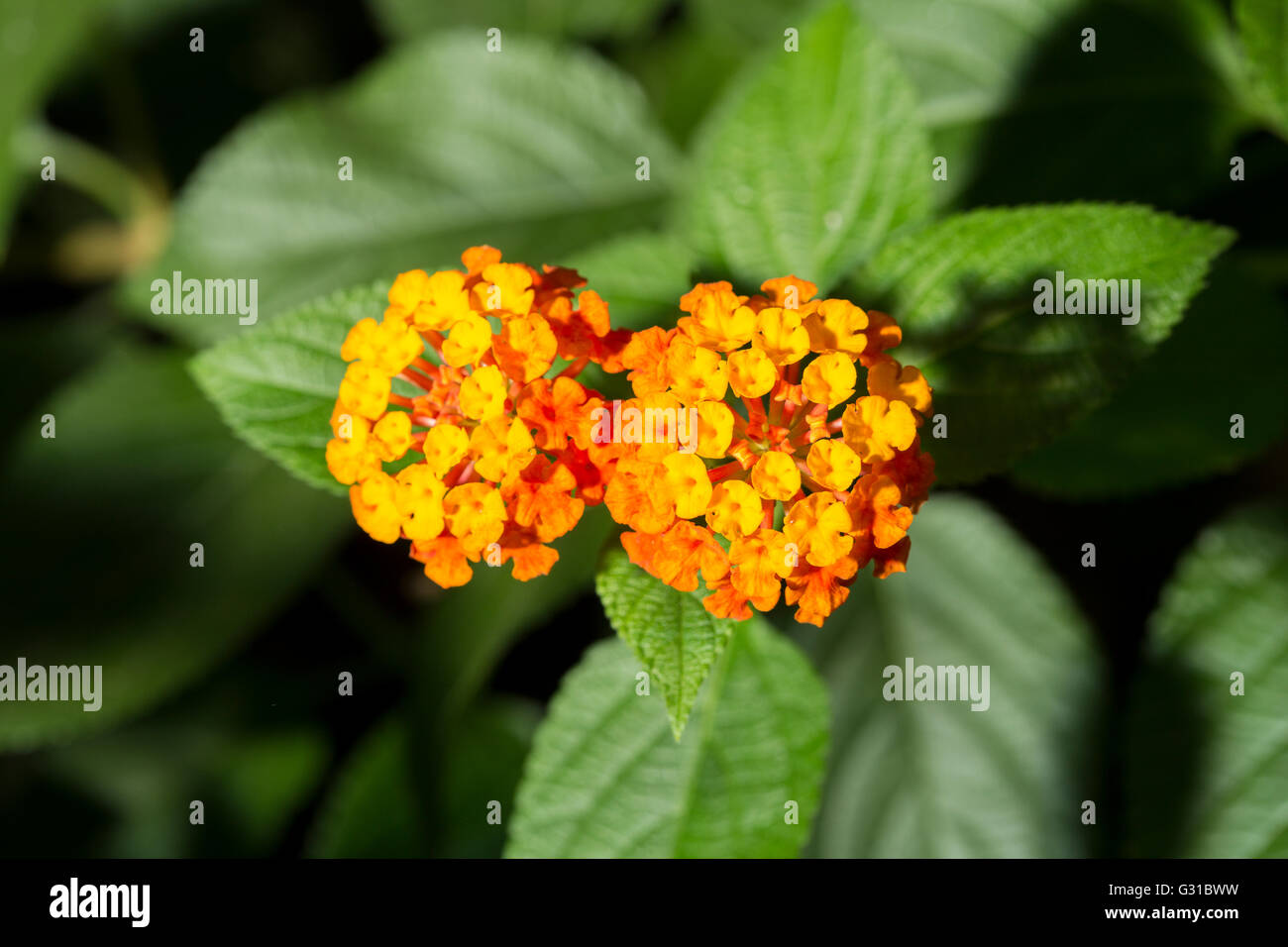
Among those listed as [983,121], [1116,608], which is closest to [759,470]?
[983,121]

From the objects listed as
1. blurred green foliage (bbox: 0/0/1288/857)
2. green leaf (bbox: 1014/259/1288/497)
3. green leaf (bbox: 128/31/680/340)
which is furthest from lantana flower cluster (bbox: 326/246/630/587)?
green leaf (bbox: 128/31/680/340)

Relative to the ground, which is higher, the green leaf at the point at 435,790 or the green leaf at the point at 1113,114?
the green leaf at the point at 1113,114

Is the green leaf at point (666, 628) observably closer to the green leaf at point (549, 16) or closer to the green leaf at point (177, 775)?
the green leaf at point (177, 775)

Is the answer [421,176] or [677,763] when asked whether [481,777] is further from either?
[421,176]

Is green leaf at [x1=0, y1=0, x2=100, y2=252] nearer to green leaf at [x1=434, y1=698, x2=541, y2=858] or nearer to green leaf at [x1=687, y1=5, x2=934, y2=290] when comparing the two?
green leaf at [x1=434, y1=698, x2=541, y2=858]

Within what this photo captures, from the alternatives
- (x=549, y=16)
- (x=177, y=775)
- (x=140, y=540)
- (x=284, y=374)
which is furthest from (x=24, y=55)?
(x=177, y=775)

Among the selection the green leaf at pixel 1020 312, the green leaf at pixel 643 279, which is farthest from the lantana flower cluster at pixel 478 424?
the green leaf at pixel 1020 312
